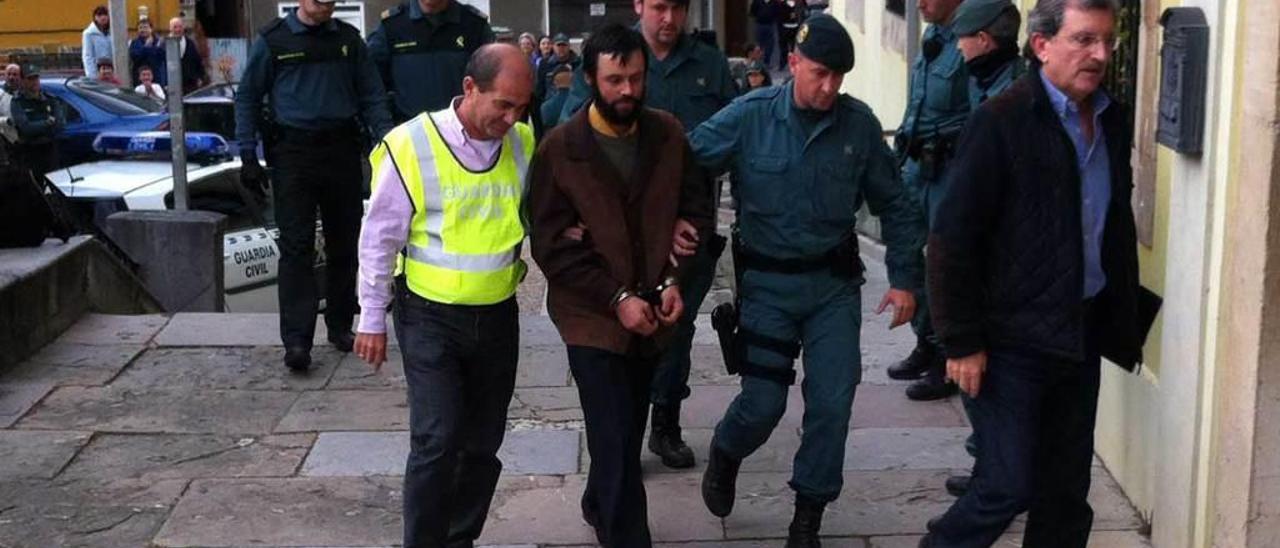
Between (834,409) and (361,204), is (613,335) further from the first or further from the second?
(361,204)

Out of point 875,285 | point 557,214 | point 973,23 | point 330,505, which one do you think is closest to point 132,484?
point 330,505

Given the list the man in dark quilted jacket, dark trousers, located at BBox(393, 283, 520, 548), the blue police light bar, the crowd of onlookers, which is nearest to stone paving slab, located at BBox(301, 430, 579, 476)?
dark trousers, located at BBox(393, 283, 520, 548)

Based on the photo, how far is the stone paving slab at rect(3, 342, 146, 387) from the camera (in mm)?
8016

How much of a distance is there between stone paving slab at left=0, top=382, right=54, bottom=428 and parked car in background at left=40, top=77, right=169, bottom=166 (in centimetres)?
950

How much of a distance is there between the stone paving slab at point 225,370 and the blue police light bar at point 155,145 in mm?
5926

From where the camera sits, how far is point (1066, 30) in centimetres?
438

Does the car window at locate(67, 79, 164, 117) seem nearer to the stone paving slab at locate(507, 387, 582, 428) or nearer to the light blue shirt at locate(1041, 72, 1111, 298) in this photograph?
the stone paving slab at locate(507, 387, 582, 428)

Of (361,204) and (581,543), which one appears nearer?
(581,543)

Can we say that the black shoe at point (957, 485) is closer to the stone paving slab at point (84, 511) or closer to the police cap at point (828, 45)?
the police cap at point (828, 45)

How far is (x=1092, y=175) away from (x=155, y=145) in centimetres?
1109

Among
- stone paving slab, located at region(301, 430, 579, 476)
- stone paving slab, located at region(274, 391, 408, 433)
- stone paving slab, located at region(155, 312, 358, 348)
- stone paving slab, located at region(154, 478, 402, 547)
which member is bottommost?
stone paving slab, located at region(154, 478, 402, 547)

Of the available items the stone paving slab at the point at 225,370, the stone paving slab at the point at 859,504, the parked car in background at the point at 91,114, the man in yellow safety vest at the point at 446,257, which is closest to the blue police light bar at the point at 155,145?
the parked car in background at the point at 91,114

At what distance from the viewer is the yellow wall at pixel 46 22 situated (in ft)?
96.8

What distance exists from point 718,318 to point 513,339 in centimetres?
68
